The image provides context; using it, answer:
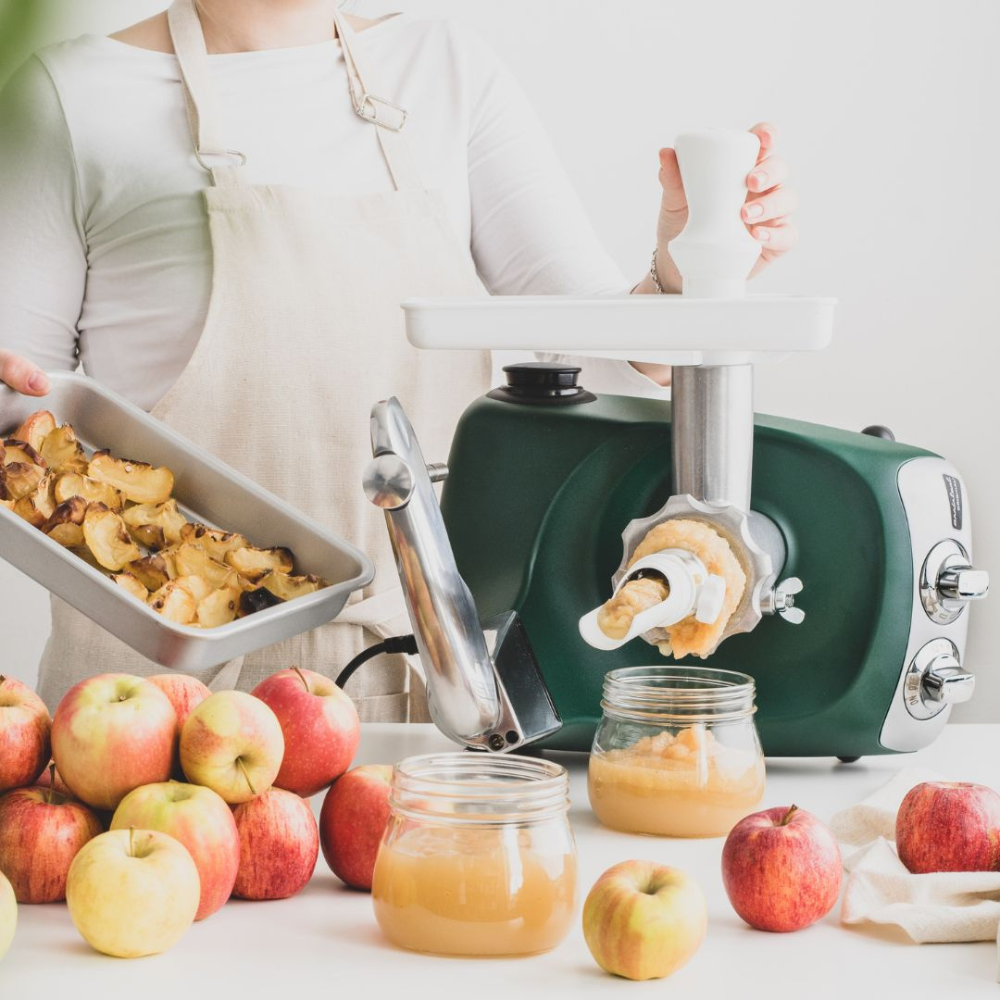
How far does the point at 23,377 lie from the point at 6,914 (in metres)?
0.73

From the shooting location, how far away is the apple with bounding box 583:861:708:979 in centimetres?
64

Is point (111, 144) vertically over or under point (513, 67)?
under

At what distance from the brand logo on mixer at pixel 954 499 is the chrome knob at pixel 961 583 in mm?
38

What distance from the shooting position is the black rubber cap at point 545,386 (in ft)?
3.65

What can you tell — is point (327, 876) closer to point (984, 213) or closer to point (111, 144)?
point (111, 144)

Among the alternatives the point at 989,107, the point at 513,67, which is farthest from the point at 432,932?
the point at 989,107

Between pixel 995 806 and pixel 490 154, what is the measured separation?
3.62ft

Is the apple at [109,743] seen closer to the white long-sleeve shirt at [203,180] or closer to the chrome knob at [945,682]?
the chrome knob at [945,682]

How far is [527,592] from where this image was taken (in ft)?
3.47

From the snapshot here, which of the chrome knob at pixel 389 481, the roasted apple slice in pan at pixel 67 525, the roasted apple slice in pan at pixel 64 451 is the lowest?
the roasted apple slice in pan at pixel 67 525

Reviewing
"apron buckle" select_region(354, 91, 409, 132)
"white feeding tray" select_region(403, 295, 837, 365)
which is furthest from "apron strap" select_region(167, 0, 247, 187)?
"white feeding tray" select_region(403, 295, 837, 365)

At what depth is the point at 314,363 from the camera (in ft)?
4.92

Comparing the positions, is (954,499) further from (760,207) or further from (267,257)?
(267,257)

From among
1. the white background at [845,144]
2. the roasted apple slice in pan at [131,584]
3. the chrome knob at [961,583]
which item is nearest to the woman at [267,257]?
the roasted apple slice in pan at [131,584]
